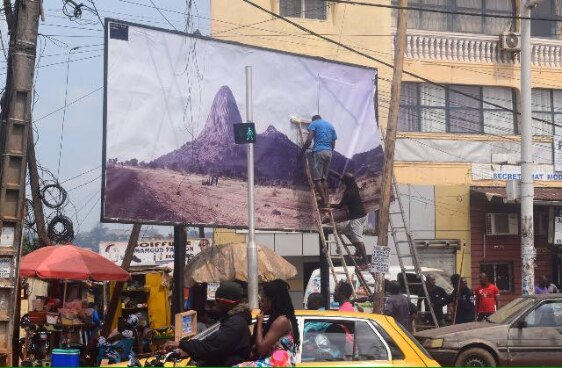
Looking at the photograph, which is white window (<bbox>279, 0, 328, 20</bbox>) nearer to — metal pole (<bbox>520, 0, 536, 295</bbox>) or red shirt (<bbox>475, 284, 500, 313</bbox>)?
metal pole (<bbox>520, 0, 536, 295</bbox>)

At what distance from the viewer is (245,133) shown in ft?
46.2

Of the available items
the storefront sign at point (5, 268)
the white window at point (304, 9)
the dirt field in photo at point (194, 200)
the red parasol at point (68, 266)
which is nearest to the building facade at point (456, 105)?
the white window at point (304, 9)

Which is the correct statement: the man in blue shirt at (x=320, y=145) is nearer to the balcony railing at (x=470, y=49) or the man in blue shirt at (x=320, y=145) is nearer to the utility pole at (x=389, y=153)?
the utility pole at (x=389, y=153)

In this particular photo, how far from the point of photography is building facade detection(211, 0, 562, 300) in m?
25.9

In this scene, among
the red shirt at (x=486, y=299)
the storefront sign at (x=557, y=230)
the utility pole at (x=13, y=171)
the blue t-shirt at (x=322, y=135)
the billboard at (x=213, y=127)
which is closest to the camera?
the utility pole at (x=13, y=171)

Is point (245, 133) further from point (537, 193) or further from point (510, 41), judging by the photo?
point (510, 41)

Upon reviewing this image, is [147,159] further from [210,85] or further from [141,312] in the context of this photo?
[141,312]

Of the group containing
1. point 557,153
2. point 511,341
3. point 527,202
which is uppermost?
point 557,153

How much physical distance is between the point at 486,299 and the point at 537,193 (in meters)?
7.87

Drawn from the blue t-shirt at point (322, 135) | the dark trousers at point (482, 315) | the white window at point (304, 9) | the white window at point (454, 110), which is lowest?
the dark trousers at point (482, 315)

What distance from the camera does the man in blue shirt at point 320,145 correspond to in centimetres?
1741

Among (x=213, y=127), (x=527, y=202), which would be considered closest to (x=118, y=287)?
(x=213, y=127)

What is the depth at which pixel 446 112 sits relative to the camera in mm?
26891

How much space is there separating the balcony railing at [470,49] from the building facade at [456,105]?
0.03 m
